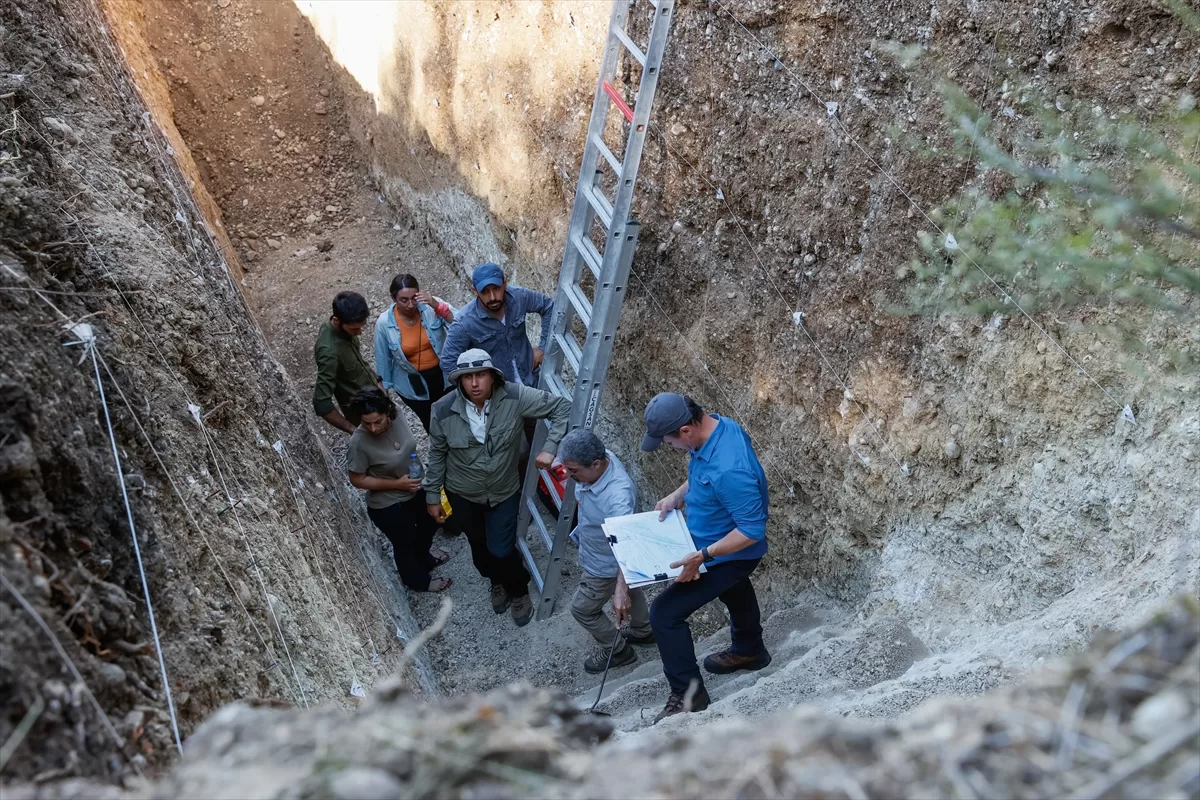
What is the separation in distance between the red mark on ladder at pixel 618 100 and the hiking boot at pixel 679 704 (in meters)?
2.76

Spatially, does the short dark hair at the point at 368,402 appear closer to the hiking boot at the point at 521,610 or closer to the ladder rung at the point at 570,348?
the ladder rung at the point at 570,348

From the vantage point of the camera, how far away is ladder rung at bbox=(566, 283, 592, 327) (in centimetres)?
522

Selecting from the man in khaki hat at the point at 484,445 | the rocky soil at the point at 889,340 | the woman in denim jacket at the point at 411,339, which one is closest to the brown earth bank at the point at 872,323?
the rocky soil at the point at 889,340

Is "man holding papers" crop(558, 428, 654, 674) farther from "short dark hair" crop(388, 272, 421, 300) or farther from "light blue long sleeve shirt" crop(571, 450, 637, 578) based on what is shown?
"short dark hair" crop(388, 272, 421, 300)

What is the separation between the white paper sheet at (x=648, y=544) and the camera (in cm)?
433

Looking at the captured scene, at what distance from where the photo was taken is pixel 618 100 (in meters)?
5.05

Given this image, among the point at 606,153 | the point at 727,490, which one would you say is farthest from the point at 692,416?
the point at 606,153

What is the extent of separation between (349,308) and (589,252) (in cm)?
148

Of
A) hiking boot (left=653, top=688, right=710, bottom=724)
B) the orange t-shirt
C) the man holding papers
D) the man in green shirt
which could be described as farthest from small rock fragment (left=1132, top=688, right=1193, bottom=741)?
the orange t-shirt

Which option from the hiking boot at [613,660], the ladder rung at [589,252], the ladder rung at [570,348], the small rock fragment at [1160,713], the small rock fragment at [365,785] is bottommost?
the hiking boot at [613,660]

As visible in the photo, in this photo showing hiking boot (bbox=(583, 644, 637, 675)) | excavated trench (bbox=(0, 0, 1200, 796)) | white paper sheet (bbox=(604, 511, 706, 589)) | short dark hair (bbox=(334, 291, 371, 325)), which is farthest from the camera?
short dark hair (bbox=(334, 291, 371, 325))

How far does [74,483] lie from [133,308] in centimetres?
141

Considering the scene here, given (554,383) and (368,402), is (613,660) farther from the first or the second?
(368,402)

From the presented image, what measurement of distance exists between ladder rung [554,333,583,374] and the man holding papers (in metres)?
0.73
